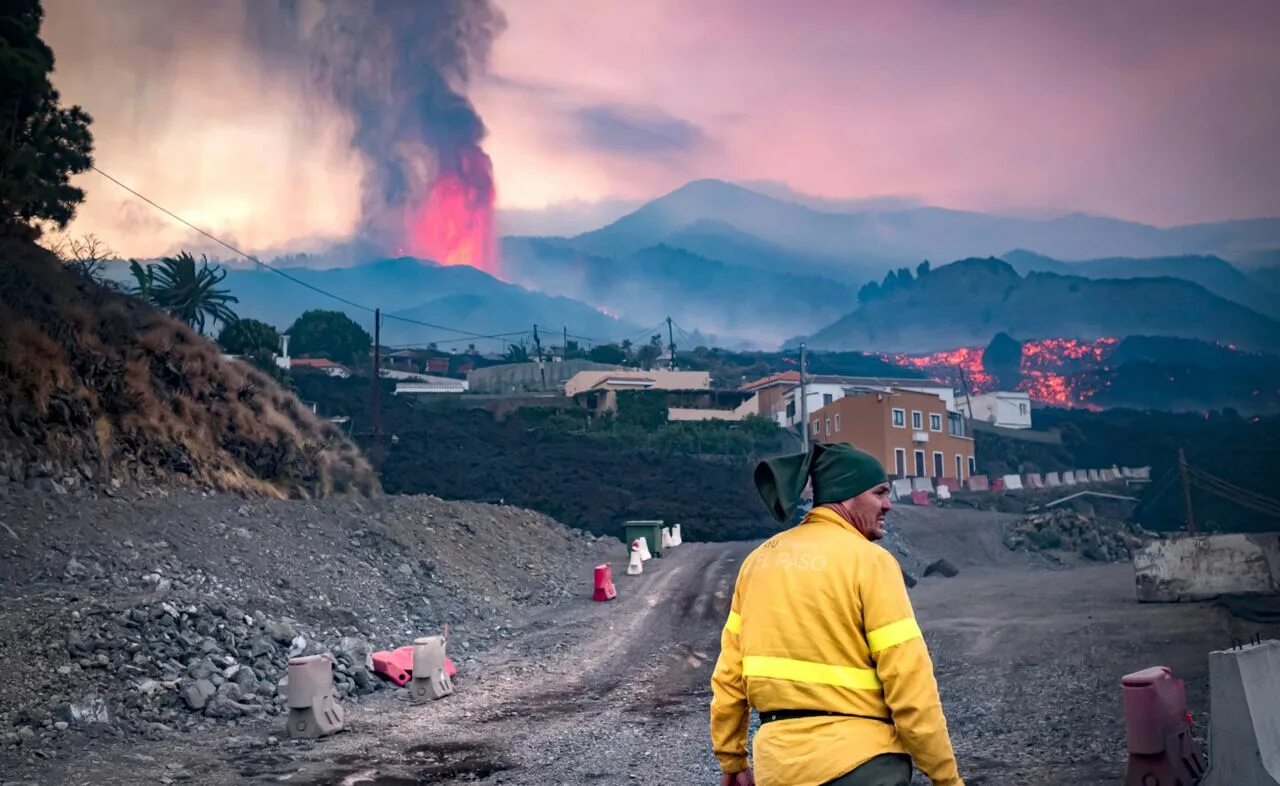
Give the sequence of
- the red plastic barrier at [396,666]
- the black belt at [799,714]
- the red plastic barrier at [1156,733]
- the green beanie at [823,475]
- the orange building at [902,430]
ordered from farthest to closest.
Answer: the orange building at [902,430]
the red plastic barrier at [396,666]
the red plastic barrier at [1156,733]
the green beanie at [823,475]
the black belt at [799,714]

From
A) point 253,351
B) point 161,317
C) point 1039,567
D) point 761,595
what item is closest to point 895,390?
point 1039,567

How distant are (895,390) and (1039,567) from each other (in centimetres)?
2670

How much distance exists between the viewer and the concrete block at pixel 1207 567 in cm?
1727

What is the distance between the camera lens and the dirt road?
9.28m

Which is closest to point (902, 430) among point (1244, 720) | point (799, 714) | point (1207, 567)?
point (1207, 567)

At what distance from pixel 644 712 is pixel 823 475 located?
9.20 meters

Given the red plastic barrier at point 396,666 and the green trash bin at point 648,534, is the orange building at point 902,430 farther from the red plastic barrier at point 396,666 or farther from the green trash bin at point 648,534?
the red plastic barrier at point 396,666

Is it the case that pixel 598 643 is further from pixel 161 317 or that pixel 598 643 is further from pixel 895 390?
pixel 895 390

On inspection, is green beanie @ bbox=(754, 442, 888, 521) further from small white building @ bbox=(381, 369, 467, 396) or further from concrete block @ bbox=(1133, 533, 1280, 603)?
small white building @ bbox=(381, 369, 467, 396)

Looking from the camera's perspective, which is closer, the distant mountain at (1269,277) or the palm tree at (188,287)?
the palm tree at (188,287)

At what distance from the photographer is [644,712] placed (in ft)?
40.7

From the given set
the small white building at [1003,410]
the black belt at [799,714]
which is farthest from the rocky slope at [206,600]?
the small white building at [1003,410]

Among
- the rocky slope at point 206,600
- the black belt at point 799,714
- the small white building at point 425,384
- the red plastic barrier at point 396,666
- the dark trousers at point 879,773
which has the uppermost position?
the small white building at point 425,384

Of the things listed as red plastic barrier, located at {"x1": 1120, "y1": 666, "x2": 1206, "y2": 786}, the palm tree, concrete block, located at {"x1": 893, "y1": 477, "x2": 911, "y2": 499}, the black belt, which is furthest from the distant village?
the black belt
